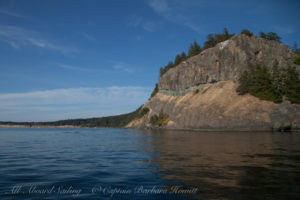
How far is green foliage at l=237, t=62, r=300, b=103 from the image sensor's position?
59812 millimetres

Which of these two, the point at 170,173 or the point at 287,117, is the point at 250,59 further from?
the point at 170,173

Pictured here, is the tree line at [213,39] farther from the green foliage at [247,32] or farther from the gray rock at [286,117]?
the gray rock at [286,117]

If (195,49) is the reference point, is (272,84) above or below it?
below

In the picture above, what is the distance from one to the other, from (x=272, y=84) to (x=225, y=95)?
15.5m

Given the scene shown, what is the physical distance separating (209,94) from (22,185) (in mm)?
78885

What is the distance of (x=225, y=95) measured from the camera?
75.8 m

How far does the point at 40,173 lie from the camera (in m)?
11.5

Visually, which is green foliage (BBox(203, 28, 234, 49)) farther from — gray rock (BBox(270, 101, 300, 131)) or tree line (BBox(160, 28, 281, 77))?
gray rock (BBox(270, 101, 300, 131))

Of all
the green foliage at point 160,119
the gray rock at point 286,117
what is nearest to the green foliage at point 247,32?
the gray rock at point 286,117

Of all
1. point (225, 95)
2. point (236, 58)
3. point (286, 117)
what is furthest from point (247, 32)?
point (286, 117)

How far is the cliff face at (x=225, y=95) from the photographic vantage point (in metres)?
58.1

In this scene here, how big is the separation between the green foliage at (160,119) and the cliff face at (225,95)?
2304 mm

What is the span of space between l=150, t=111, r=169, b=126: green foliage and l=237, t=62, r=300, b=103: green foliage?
37.4 m

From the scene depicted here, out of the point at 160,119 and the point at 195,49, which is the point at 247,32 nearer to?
the point at 195,49
